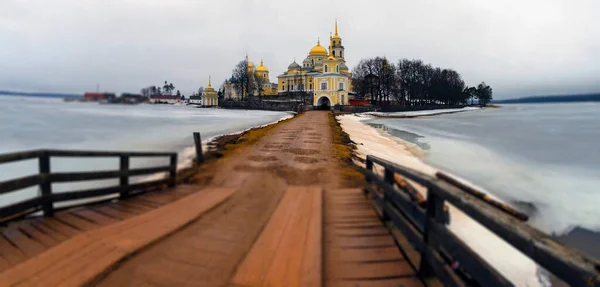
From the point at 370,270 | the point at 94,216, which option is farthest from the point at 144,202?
the point at 370,270

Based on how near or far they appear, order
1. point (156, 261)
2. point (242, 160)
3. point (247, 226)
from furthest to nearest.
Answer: point (242, 160)
point (247, 226)
point (156, 261)

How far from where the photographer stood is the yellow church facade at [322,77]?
2933 inches

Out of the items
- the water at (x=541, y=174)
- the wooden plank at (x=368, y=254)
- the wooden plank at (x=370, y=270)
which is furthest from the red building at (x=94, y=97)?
the water at (x=541, y=174)

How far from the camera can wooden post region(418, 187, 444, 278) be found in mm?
3043

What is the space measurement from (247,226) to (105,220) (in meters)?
2.05

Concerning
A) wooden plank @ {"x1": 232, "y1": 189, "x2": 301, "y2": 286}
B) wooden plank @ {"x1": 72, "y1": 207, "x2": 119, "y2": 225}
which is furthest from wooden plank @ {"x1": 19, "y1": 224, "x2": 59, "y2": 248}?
wooden plank @ {"x1": 232, "y1": 189, "x2": 301, "y2": 286}

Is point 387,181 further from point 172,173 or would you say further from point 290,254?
point 172,173

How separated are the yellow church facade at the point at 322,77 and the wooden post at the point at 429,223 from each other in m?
71.1

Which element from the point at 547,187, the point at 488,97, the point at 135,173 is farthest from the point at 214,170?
the point at 488,97

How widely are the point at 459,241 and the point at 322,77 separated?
73884mm

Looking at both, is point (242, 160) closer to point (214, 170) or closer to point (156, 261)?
point (214, 170)

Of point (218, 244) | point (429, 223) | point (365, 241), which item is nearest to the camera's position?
point (429, 223)

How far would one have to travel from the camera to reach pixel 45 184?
16.5ft

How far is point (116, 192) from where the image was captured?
5969 millimetres
